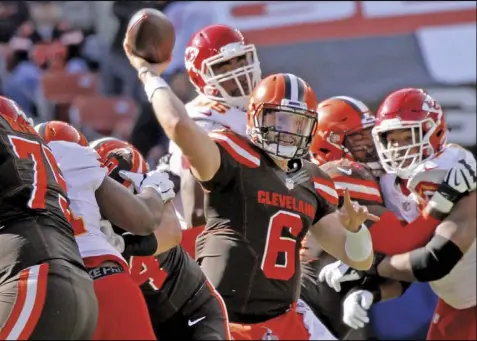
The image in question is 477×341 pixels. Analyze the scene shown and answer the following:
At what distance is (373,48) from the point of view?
8.05m

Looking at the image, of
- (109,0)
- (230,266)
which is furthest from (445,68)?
(230,266)

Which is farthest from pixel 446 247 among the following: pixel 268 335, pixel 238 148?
pixel 238 148

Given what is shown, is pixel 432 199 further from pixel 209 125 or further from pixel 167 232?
pixel 167 232

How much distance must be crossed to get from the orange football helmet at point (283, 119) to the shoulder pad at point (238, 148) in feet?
0.16

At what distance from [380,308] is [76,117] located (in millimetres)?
2690

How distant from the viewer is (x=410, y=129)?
17.1ft

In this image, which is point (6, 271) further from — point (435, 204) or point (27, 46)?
point (27, 46)

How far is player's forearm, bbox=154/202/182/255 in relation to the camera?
4004 millimetres

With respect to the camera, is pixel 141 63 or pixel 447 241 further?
pixel 447 241

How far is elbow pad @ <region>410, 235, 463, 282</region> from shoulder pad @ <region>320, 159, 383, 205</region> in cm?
36

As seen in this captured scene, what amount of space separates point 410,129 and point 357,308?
0.89 m

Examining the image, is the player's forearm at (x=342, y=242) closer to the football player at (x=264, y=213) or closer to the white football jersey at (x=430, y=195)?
the football player at (x=264, y=213)

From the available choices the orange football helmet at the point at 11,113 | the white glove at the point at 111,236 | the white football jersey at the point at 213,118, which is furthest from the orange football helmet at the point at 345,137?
the orange football helmet at the point at 11,113

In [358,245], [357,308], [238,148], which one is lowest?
[357,308]
